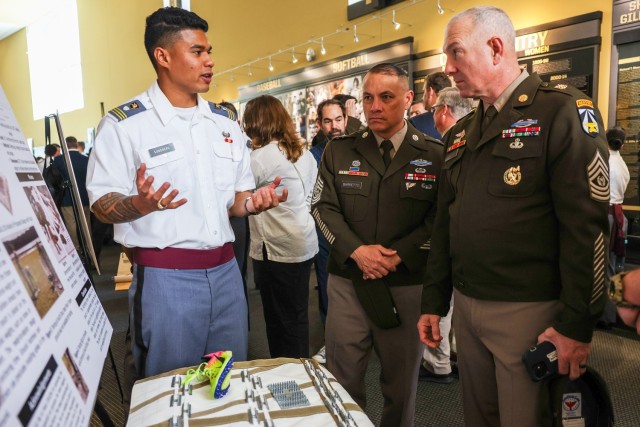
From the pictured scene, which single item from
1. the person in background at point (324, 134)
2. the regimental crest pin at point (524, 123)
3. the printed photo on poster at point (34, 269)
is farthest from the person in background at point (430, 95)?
the printed photo on poster at point (34, 269)

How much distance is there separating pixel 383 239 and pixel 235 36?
8.02 meters

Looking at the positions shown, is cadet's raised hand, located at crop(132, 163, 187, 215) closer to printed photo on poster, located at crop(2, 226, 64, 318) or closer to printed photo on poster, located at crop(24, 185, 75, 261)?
printed photo on poster, located at crop(24, 185, 75, 261)

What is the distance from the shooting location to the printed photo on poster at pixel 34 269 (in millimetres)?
737

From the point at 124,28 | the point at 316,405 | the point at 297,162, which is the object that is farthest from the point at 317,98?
the point at 124,28

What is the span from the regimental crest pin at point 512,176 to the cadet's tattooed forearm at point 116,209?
103 cm

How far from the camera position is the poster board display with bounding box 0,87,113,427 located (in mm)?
A: 608

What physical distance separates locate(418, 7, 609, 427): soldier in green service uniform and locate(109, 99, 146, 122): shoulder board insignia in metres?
1.01

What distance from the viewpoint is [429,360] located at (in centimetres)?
282

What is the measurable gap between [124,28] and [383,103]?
12484mm

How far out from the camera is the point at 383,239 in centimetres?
182

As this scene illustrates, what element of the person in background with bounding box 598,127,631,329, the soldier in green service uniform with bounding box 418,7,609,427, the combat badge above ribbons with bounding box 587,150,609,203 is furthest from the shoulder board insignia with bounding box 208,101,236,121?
the person in background with bounding box 598,127,631,329

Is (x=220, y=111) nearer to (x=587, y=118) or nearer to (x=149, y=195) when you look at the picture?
(x=149, y=195)

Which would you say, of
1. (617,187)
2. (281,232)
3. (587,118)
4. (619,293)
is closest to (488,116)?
(587,118)

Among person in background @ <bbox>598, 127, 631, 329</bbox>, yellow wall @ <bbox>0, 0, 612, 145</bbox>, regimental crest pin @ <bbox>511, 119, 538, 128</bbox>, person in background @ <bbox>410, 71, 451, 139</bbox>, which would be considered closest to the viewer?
A: regimental crest pin @ <bbox>511, 119, 538, 128</bbox>
